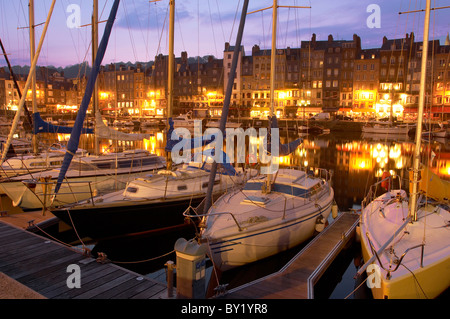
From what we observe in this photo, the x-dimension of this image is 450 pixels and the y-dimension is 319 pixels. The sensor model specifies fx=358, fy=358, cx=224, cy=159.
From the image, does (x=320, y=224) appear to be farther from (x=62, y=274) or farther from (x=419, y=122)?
(x=62, y=274)

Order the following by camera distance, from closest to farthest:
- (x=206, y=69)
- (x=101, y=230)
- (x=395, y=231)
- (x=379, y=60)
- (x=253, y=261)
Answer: (x=395, y=231) < (x=253, y=261) < (x=101, y=230) < (x=379, y=60) < (x=206, y=69)

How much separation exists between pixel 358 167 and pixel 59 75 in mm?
133819

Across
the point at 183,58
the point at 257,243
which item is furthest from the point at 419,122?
the point at 183,58

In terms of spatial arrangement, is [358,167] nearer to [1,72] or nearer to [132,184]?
[132,184]

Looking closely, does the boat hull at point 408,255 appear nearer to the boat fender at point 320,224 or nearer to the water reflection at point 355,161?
the boat fender at point 320,224

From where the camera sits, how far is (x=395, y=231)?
10102mm

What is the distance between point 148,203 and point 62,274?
17.5 feet

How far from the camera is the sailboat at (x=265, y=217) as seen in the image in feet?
34.7

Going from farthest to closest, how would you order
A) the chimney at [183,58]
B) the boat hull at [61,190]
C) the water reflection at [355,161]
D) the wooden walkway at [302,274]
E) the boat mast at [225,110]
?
the chimney at [183,58]
the water reflection at [355,161]
the boat hull at [61,190]
the boat mast at [225,110]
the wooden walkway at [302,274]

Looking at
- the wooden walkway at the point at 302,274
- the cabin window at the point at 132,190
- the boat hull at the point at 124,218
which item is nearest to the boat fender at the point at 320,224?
the wooden walkway at the point at 302,274

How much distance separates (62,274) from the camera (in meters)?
8.96

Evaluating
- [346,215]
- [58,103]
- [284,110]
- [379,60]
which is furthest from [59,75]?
[346,215]

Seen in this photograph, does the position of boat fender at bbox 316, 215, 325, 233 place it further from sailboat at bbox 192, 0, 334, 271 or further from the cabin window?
the cabin window

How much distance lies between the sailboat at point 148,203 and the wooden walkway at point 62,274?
1993 millimetres
